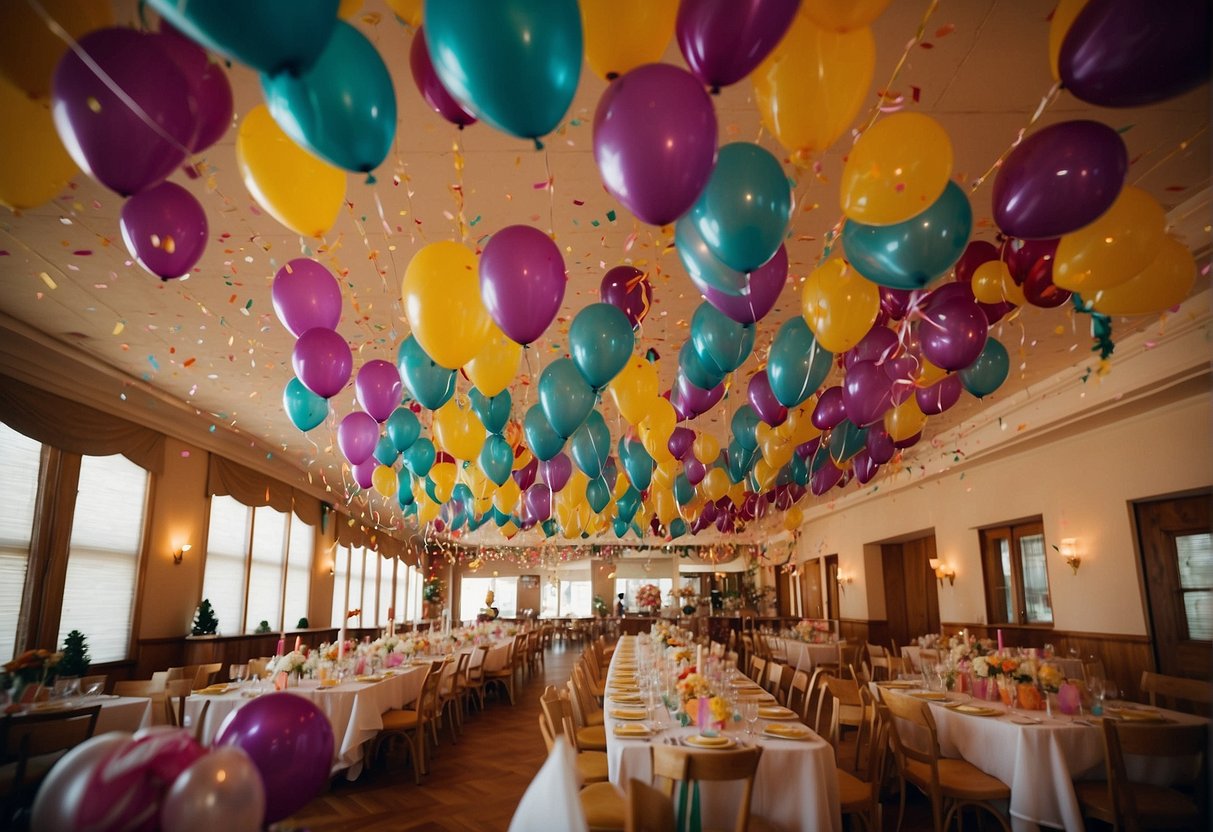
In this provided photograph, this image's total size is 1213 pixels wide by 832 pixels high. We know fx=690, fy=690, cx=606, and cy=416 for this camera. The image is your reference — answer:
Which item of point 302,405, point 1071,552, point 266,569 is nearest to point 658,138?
point 302,405

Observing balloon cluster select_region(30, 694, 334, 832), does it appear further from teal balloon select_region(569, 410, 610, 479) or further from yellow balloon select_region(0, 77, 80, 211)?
teal balloon select_region(569, 410, 610, 479)

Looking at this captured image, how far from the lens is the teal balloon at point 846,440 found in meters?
5.31

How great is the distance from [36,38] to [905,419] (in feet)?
16.2

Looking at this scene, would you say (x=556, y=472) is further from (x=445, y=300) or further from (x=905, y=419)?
(x=445, y=300)

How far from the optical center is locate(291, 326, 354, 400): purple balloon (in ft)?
11.5

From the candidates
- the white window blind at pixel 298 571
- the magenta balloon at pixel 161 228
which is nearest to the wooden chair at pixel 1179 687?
the magenta balloon at pixel 161 228

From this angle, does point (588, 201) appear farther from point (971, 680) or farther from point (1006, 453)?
point (1006, 453)

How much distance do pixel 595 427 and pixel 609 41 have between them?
312cm

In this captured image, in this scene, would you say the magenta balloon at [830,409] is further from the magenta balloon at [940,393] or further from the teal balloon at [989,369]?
the teal balloon at [989,369]

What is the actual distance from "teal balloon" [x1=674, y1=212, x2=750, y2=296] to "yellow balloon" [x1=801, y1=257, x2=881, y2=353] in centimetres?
75

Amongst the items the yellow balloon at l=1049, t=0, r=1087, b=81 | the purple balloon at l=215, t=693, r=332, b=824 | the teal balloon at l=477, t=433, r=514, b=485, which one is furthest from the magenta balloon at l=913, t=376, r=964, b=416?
the purple balloon at l=215, t=693, r=332, b=824

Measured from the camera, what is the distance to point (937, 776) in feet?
12.4

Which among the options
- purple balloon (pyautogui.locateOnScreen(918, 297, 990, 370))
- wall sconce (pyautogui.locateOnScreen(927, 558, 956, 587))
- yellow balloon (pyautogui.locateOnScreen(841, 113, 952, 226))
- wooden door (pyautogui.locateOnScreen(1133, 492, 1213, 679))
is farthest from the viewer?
wall sconce (pyautogui.locateOnScreen(927, 558, 956, 587))

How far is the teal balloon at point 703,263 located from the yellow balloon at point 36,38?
1.85 meters
